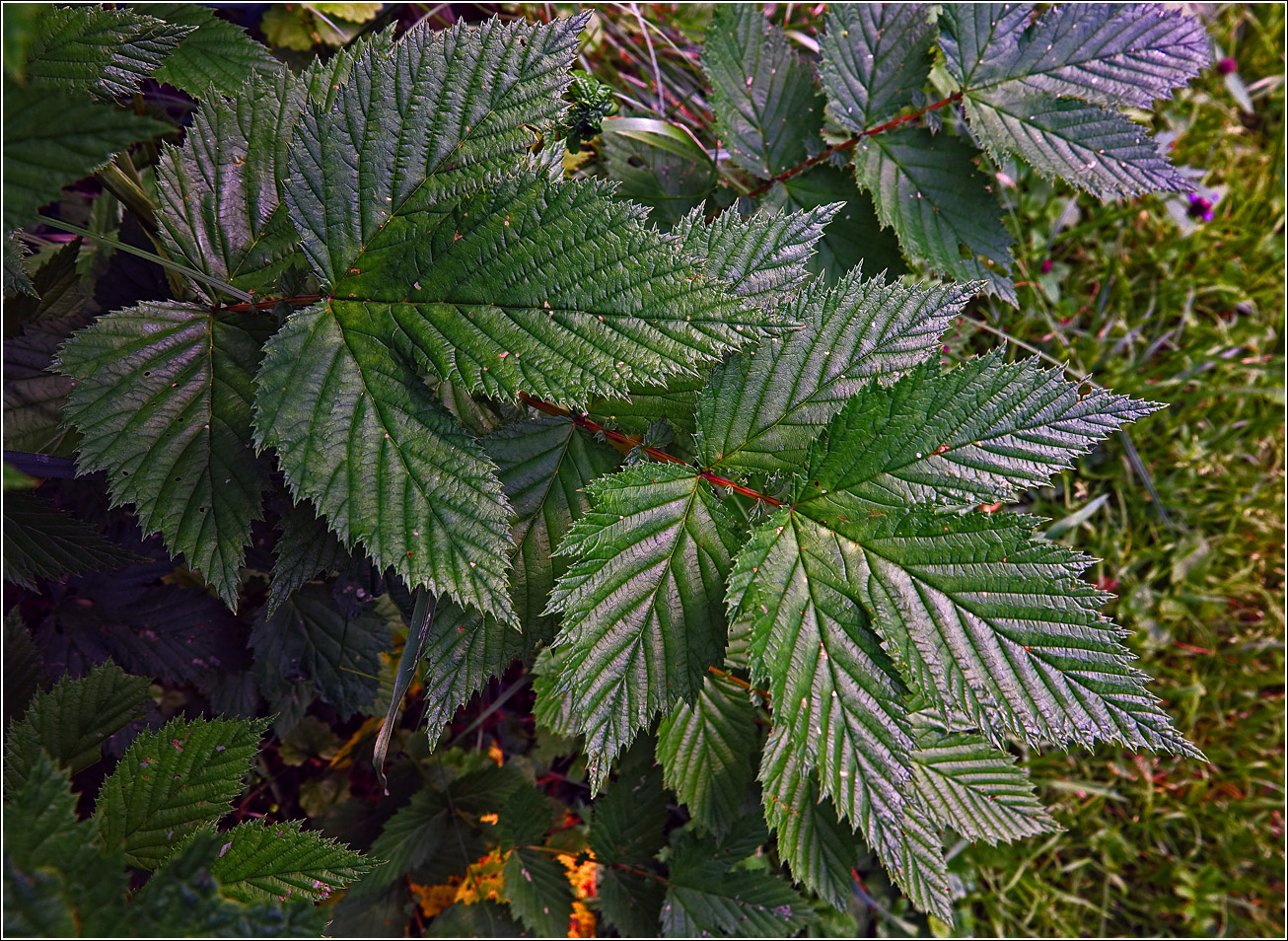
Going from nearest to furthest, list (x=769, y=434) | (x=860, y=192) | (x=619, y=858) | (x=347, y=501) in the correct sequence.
→ (x=347, y=501)
(x=769, y=434)
(x=860, y=192)
(x=619, y=858)

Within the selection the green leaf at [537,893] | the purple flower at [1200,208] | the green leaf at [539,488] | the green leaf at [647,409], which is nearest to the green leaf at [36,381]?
the green leaf at [539,488]

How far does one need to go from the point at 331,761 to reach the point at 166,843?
3.34 ft

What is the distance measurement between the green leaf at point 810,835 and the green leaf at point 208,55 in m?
1.54

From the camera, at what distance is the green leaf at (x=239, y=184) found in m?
1.08

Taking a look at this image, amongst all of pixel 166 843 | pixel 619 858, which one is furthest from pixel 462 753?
pixel 166 843

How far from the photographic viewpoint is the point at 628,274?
3.08 ft

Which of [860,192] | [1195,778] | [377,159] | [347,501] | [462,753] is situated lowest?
[462,753]

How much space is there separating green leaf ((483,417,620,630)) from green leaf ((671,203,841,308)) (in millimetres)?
323

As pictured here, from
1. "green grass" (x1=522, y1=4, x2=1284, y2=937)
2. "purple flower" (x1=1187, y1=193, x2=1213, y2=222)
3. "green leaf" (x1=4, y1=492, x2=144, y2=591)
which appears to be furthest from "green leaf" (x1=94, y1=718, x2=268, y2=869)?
"purple flower" (x1=1187, y1=193, x2=1213, y2=222)

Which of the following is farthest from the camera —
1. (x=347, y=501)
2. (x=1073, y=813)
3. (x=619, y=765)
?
(x=1073, y=813)

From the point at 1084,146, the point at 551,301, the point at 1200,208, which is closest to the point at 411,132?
the point at 551,301

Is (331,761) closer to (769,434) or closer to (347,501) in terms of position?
(347,501)

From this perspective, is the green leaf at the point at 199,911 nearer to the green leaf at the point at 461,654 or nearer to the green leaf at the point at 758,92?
the green leaf at the point at 461,654

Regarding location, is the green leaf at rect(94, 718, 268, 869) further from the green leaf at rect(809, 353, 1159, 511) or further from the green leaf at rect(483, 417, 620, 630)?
the green leaf at rect(809, 353, 1159, 511)
